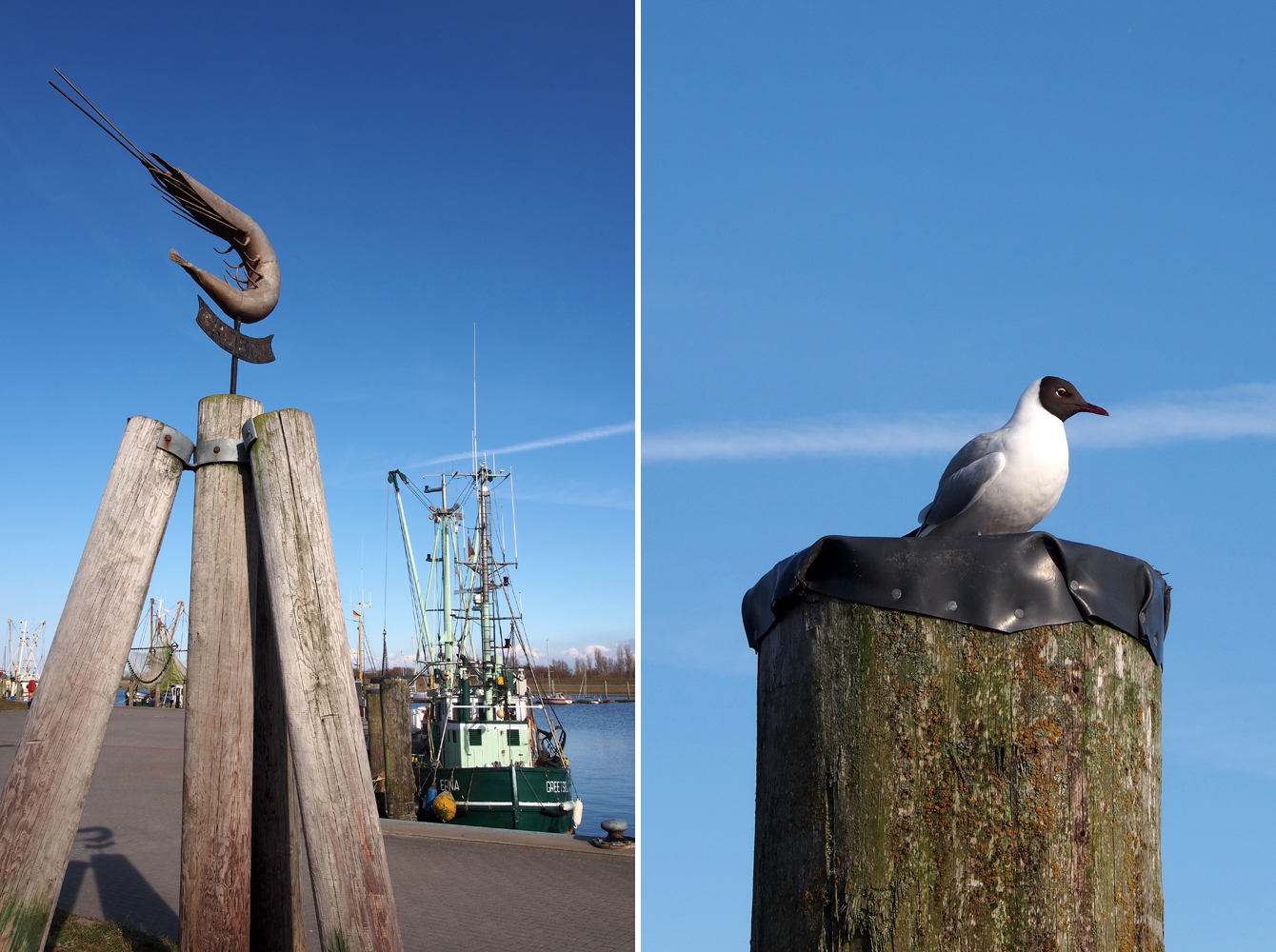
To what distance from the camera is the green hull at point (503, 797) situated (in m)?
24.1

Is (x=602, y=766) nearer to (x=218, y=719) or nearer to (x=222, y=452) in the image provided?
(x=218, y=719)

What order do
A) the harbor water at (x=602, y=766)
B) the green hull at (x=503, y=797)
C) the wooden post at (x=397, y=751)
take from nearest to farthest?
1. the wooden post at (x=397, y=751)
2. the green hull at (x=503, y=797)
3. the harbor water at (x=602, y=766)

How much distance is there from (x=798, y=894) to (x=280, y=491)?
125 inches

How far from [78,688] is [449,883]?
5338 mm

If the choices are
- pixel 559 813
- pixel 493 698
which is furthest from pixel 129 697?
pixel 559 813

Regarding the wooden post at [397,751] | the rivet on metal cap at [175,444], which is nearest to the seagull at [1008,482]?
the rivet on metal cap at [175,444]

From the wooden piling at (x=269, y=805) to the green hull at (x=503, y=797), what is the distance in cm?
1974

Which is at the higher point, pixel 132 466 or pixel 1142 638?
pixel 132 466

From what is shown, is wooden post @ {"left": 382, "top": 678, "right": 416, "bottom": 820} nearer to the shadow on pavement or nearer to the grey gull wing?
the shadow on pavement

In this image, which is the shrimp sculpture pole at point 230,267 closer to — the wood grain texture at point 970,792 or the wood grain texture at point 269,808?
the wood grain texture at point 269,808

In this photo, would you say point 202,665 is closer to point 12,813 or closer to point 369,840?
point 12,813

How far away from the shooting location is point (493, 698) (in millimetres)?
26859

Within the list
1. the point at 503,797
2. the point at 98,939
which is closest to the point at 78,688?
the point at 98,939

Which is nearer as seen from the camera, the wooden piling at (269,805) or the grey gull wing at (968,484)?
the grey gull wing at (968,484)
